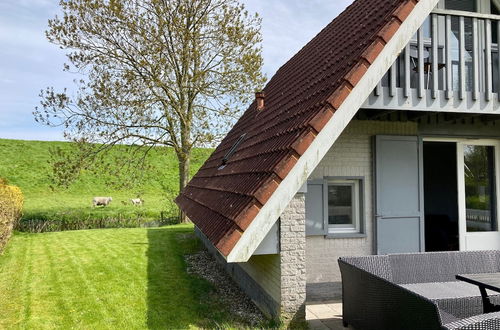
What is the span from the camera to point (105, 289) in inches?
315

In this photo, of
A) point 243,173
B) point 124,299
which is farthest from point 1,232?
point 243,173

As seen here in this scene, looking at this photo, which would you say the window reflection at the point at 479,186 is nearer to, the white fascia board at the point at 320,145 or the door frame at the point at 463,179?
the door frame at the point at 463,179

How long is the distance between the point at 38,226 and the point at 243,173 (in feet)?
56.6

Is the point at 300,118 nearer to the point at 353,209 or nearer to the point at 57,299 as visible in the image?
the point at 353,209

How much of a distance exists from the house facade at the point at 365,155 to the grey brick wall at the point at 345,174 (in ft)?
0.06

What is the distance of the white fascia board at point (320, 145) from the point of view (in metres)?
4.29


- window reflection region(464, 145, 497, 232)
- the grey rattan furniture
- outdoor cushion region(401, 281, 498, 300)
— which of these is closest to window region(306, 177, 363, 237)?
the grey rattan furniture

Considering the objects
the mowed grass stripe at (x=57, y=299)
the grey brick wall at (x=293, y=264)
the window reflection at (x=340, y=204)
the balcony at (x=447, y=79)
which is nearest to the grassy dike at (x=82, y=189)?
the mowed grass stripe at (x=57, y=299)

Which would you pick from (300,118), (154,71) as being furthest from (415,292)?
(154,71)

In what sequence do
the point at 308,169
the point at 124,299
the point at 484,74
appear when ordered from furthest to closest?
the point at 124,299, the point at 484,74, the point at 308,169

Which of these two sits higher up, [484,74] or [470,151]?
[484,74]

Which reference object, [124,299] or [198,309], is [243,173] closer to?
[198,309]

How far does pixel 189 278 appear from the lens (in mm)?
8727

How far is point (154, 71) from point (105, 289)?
45.7 ft
